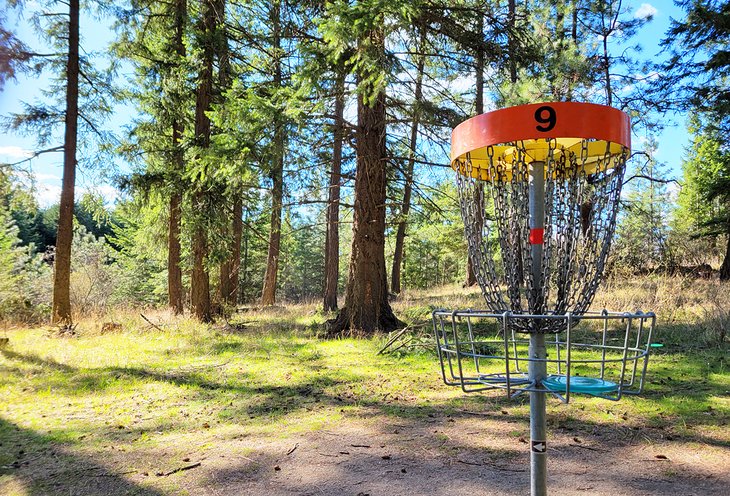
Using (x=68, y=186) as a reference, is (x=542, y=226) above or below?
below

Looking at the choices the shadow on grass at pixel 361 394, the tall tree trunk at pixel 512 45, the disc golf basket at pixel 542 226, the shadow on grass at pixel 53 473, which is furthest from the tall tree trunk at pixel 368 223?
the disc golf basket at pixel 542 226

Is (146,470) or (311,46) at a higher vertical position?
(311,46)

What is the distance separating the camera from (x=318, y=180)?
1252 cm

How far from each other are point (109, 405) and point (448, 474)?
3.84 metres

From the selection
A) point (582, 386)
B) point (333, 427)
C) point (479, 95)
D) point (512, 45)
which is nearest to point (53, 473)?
point (333, 427)

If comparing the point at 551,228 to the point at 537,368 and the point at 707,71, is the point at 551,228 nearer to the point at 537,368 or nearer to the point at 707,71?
the point at 537,368

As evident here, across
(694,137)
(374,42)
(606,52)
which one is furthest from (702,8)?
(694,137)

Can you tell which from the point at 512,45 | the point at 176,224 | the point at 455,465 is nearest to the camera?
the point at 455,465

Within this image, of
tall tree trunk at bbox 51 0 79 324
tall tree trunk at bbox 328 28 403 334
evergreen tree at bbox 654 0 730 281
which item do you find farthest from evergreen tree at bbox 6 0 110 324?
evergreen tree at bbox 654 0 730 281

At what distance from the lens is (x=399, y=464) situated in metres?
3.42

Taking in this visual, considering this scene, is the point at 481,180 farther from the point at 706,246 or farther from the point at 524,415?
the point at 706,246

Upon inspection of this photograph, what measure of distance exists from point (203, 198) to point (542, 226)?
968 centimetres

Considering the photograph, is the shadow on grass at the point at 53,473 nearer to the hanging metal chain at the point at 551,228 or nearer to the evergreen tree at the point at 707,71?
the hanging metal chain at the point at 551,228

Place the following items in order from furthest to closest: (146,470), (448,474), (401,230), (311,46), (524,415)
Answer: (401,230) < (311,46) < (524,415) < (146,470) < (448,474)
